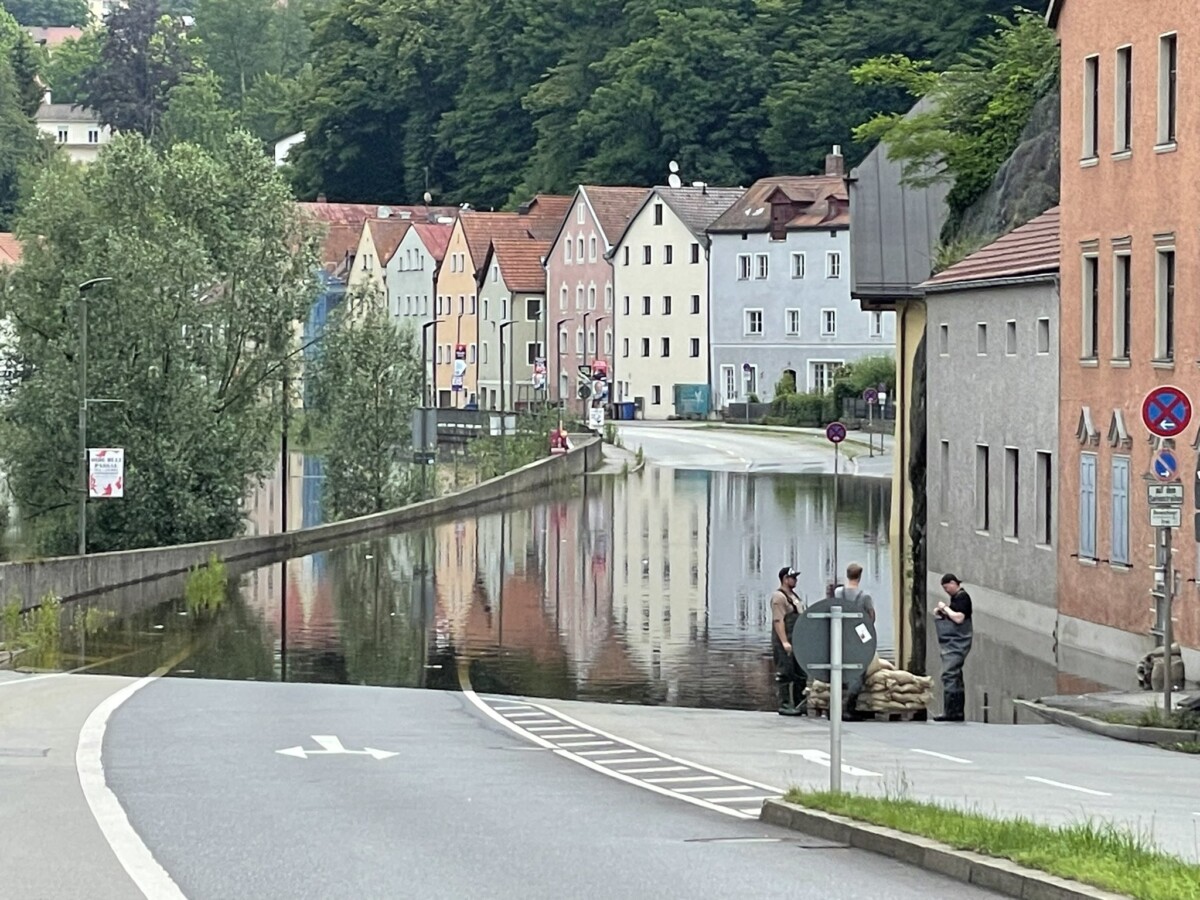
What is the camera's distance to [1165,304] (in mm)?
32281

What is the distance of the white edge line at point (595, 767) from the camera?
16.1m

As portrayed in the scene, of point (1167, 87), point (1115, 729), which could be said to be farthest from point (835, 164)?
point (1115, 729)

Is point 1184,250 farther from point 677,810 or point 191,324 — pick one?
point 191,324

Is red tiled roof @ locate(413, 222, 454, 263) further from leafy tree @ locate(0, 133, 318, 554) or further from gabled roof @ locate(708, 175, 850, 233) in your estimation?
leafy tree @ locate(0, 133, 318, 554)

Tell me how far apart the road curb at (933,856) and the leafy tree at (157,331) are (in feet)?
137

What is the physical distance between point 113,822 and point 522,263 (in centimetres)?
12572

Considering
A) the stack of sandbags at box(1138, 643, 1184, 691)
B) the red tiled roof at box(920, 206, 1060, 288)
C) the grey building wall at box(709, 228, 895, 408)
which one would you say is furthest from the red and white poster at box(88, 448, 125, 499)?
the grey building wall at box(709, 228, 895, 408)

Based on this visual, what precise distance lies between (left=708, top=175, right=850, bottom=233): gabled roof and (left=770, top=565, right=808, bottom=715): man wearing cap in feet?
301

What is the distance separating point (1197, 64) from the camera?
30812mm

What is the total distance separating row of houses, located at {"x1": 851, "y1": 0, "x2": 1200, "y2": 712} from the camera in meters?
31.5

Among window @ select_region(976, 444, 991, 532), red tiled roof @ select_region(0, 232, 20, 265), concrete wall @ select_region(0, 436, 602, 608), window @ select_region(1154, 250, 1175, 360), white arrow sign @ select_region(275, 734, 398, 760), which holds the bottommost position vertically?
concrete wall @ select_region(0, 436, 602, 608)

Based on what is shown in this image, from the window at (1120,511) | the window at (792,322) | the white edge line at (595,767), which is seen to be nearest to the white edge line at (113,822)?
the white edge line at (595,767)

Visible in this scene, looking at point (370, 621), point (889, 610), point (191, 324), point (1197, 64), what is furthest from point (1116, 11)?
point (191, 324)

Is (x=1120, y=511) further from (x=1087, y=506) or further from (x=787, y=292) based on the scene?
(x=787, y=292)
